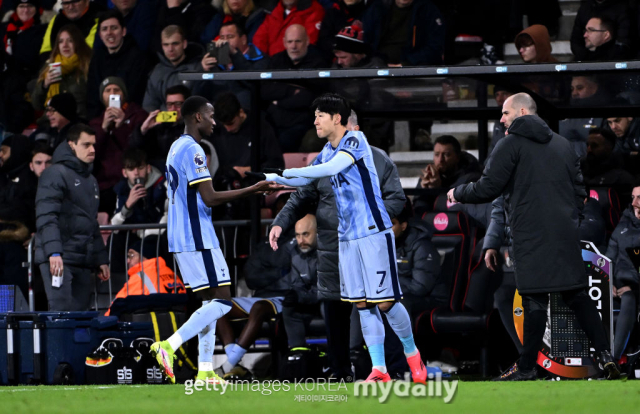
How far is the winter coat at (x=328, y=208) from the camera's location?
884cm

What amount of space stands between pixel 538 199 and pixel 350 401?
7.16ft

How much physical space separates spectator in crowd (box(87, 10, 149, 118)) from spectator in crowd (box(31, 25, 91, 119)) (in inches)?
8.9

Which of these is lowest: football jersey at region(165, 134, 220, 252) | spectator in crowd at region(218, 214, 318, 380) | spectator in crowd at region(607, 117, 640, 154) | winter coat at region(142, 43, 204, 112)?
spectator in crowd at region(218, 214, 318, 380)

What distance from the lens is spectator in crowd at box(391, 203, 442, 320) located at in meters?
10.2

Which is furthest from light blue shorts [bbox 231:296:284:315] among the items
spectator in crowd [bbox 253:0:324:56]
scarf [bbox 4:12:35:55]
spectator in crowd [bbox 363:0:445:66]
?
scarf [bbox 4:12:35:55]

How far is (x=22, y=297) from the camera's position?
11.5 metres

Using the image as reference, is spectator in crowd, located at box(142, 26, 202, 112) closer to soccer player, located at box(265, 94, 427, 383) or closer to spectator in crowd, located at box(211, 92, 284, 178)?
spectator in crowd, located at box(211, 92, 284, 178)

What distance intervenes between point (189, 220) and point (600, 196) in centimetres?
443

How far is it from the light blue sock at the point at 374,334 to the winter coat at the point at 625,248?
112 inches

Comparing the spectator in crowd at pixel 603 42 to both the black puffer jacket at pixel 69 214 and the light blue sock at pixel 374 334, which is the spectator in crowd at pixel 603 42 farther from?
the black puffer jacket at pixel 69 214

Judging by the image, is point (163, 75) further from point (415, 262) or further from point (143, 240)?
point (415, 262)

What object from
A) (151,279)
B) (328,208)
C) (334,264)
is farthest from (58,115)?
(334,264)

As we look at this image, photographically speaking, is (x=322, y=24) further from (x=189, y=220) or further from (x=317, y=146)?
(x=189, y=220)

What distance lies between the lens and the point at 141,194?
12.5 m
